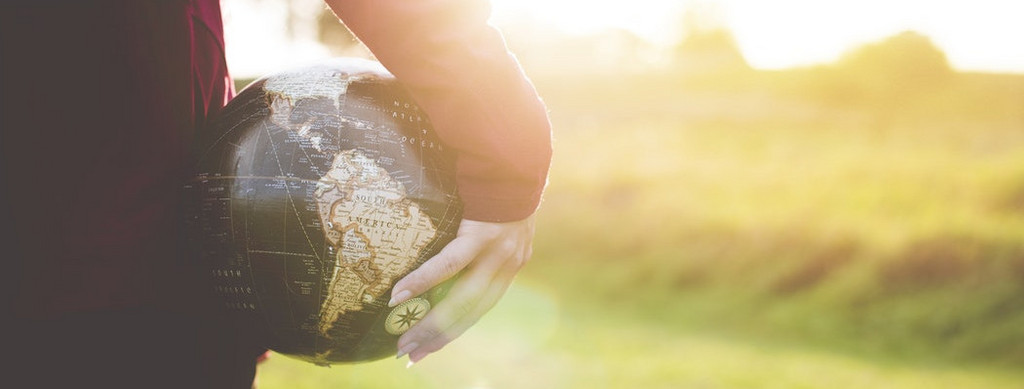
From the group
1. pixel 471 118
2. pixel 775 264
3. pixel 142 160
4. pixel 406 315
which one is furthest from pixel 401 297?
pixel 775 264

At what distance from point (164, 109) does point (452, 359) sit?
7.77 meters

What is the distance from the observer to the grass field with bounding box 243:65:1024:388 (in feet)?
30.5

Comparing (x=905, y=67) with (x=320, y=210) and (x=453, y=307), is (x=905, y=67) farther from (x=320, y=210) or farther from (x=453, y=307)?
(x=320, y=210)

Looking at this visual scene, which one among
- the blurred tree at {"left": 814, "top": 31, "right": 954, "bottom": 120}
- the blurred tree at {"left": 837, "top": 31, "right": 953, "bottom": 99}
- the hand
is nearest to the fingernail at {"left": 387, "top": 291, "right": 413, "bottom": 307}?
the hand

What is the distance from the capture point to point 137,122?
201 centimetres

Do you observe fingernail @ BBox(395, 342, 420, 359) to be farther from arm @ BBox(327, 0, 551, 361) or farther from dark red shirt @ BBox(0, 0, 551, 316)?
dark red shirt @ BBox(0, 0, 551, 316)

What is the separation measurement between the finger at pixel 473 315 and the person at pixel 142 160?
0.08 m

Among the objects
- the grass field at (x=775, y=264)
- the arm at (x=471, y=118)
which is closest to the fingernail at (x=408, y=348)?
the arm at (x=471, y=118)

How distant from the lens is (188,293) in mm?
2305

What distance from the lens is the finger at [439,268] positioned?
229 centimetres

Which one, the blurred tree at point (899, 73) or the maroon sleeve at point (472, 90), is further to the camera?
the blurred tree at point (899, 73)

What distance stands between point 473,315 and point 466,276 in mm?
147

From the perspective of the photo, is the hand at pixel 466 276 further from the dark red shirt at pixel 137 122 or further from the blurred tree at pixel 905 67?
the blurred tree at pixel 905 67

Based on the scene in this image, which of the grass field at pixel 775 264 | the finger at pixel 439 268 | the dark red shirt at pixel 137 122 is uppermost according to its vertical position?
the dark red shirt at pixel 137 122
